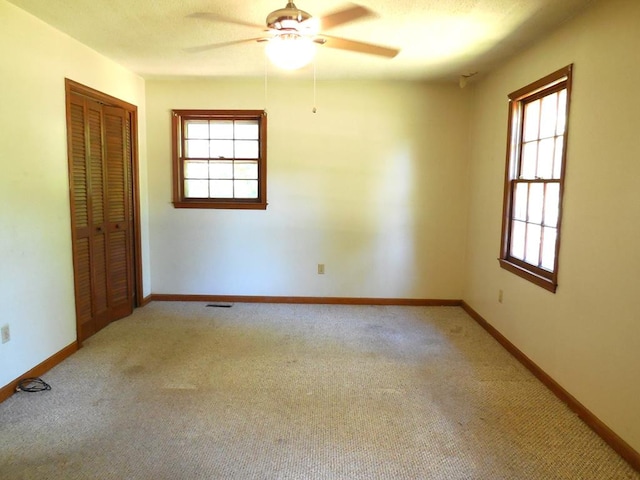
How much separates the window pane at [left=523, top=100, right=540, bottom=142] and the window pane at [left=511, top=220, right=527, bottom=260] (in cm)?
70

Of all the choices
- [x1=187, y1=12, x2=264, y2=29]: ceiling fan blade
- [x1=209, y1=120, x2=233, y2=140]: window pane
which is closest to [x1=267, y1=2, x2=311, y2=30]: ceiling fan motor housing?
[x1=187, y1=12, x2=264, y2=29]: ceiling fan blade

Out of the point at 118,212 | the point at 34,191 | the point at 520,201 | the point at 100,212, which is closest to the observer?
the point at 34,191

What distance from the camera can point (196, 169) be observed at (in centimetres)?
460

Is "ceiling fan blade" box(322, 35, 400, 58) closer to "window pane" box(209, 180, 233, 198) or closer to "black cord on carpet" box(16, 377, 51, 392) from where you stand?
"window pane" box(209, 180, 233, 198)

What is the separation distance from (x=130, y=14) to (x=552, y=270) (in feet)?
10.9

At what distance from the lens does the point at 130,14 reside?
268 centimetres

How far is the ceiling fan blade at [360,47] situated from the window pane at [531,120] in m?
1.16

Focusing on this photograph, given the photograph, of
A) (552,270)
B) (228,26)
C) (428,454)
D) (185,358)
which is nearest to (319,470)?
(428,454)

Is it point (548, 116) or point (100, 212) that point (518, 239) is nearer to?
point (548, 116)

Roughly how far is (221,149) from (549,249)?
3.36 m

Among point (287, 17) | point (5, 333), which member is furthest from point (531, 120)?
point (5, 333)

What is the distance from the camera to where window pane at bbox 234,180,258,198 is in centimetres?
459

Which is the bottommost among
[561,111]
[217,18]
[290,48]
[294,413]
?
[294,413]

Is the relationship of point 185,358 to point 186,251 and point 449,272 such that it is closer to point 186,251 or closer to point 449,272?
point 186,251
